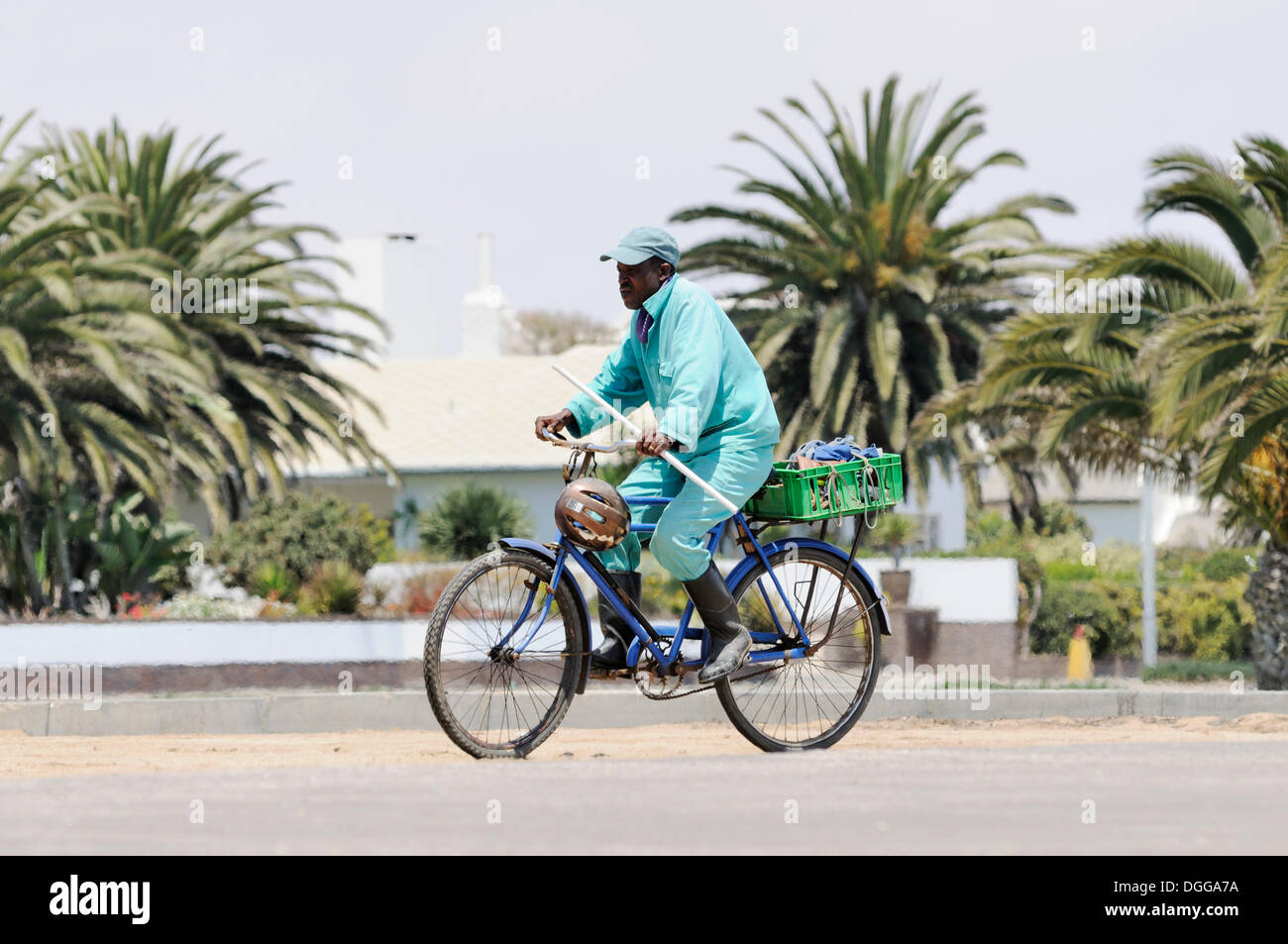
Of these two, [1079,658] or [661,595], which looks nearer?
[661,595]

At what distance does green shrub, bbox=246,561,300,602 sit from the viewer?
21.1 meters

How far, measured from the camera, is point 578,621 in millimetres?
7312

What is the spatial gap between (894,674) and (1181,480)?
426cm

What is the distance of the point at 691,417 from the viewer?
707 cm

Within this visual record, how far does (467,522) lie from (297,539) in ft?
19.3

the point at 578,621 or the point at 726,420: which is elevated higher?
the point at 726,420

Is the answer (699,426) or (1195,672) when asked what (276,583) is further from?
(699,426)

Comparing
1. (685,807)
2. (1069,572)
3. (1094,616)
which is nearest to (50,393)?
(1094,616)

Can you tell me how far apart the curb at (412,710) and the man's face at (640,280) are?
412cm

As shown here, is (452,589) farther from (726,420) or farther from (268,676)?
(268,676)

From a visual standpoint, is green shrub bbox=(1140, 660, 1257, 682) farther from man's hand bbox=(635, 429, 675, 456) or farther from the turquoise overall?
man's hand bbox=(635, 429, 675, 456)

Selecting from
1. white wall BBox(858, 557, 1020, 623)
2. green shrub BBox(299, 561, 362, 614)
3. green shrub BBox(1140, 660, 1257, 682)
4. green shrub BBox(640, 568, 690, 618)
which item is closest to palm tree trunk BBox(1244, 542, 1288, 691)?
green shrub BBox(1140, 660, 1257, 682)

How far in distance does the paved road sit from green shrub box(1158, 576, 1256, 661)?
20.8m
